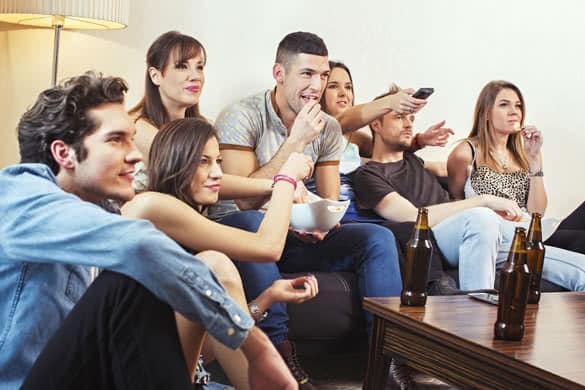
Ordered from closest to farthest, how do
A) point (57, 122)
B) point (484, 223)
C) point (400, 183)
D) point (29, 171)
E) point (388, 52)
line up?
point (29, 171), point (57, 122), point (484, 223), point (400, 183), point (388, 52)

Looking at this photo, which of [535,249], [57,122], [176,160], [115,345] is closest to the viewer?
[115,345]

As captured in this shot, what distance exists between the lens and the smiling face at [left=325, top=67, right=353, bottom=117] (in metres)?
3.71

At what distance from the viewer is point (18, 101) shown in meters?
3.34

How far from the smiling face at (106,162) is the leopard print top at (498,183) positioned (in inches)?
90.8

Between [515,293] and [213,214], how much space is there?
134 centimetres

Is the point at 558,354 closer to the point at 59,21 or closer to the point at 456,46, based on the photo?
A: the point at 59,21

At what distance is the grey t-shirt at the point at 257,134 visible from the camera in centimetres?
308

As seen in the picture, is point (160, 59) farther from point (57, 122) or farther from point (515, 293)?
point (515, 293)

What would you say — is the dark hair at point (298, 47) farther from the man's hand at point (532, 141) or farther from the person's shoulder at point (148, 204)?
the person's shoulder at point (148, 204)

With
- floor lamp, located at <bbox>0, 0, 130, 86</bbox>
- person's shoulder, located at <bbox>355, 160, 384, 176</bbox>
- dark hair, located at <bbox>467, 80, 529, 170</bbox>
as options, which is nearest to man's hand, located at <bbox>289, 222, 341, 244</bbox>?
person's shoulder, located at <bbox>355, 160, 384, 176</bbox>

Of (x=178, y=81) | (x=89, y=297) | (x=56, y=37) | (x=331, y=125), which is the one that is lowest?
(x=89, y=297)

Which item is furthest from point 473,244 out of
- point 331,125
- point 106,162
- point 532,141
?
point 106,162

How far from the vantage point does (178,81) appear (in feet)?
9.80

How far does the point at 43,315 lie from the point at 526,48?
356cm
